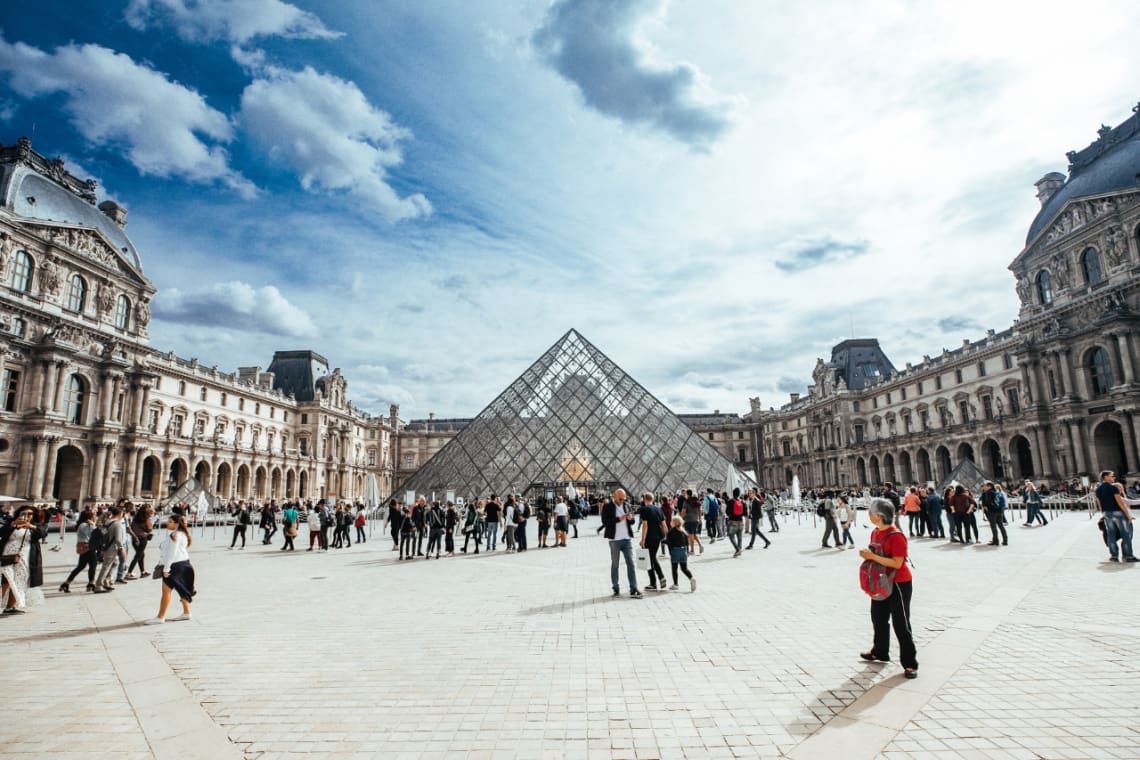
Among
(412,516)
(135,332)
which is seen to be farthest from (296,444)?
(412,516)

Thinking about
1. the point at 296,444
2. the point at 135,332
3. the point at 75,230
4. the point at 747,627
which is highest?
the point at 75,230

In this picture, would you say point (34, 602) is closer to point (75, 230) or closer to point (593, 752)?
point (593, 752)

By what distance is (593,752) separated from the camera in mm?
2854

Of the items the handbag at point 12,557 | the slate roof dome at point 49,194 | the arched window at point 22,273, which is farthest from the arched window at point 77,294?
the handbag at point 12,557

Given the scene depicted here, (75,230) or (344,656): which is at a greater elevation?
(75,230)

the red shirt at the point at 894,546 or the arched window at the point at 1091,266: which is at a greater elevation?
the arched window at the point at 1091,266

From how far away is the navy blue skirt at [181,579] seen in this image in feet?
19.7

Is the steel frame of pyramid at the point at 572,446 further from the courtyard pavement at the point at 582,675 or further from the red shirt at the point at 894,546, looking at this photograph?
the red shirt at the point at 894,546

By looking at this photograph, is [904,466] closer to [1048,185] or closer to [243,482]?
[1048,185]

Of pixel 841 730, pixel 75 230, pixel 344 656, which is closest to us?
pixel 841 730

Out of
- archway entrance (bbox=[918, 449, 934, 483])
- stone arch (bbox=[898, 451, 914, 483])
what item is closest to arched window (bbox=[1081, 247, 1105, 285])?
archway entrance (bbox=[918, 449, 934, 483])

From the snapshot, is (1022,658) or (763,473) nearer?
(1022,658)

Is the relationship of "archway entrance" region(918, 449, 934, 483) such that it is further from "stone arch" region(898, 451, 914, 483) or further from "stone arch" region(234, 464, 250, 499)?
"stone arch" region(234, 464, 250, 499)

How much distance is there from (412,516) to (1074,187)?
127ft
